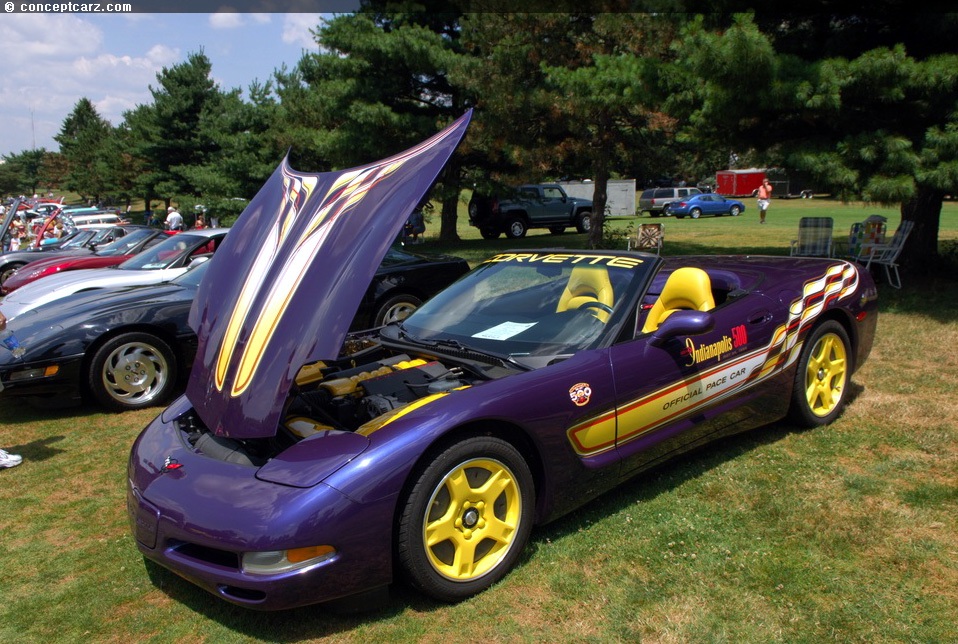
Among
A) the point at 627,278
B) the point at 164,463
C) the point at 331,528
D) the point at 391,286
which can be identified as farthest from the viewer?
the point at 391,286

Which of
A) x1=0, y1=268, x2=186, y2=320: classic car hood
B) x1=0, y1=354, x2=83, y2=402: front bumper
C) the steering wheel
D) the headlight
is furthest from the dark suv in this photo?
the headlight

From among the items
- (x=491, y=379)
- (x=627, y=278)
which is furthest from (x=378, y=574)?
(x=627, y=278)

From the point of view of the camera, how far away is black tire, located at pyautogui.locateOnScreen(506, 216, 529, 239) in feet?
79.0

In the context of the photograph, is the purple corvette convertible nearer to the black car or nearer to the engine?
the engine

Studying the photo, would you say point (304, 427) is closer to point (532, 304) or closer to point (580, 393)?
point (580, 393)

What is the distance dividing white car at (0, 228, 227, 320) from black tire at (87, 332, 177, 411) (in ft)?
6.31

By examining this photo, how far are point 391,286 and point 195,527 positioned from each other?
16.4 ft

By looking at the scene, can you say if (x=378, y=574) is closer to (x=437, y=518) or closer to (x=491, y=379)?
(x=437, y=518)

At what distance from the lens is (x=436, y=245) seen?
21094 millimetres

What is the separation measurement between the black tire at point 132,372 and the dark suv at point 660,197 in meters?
32.7

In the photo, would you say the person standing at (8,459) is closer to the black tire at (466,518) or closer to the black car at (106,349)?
the black car at (106,349)

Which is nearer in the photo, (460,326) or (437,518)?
(437,518)

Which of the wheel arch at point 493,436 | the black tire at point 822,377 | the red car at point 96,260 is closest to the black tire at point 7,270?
the red car at point 96,260

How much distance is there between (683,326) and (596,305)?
1.68ft
